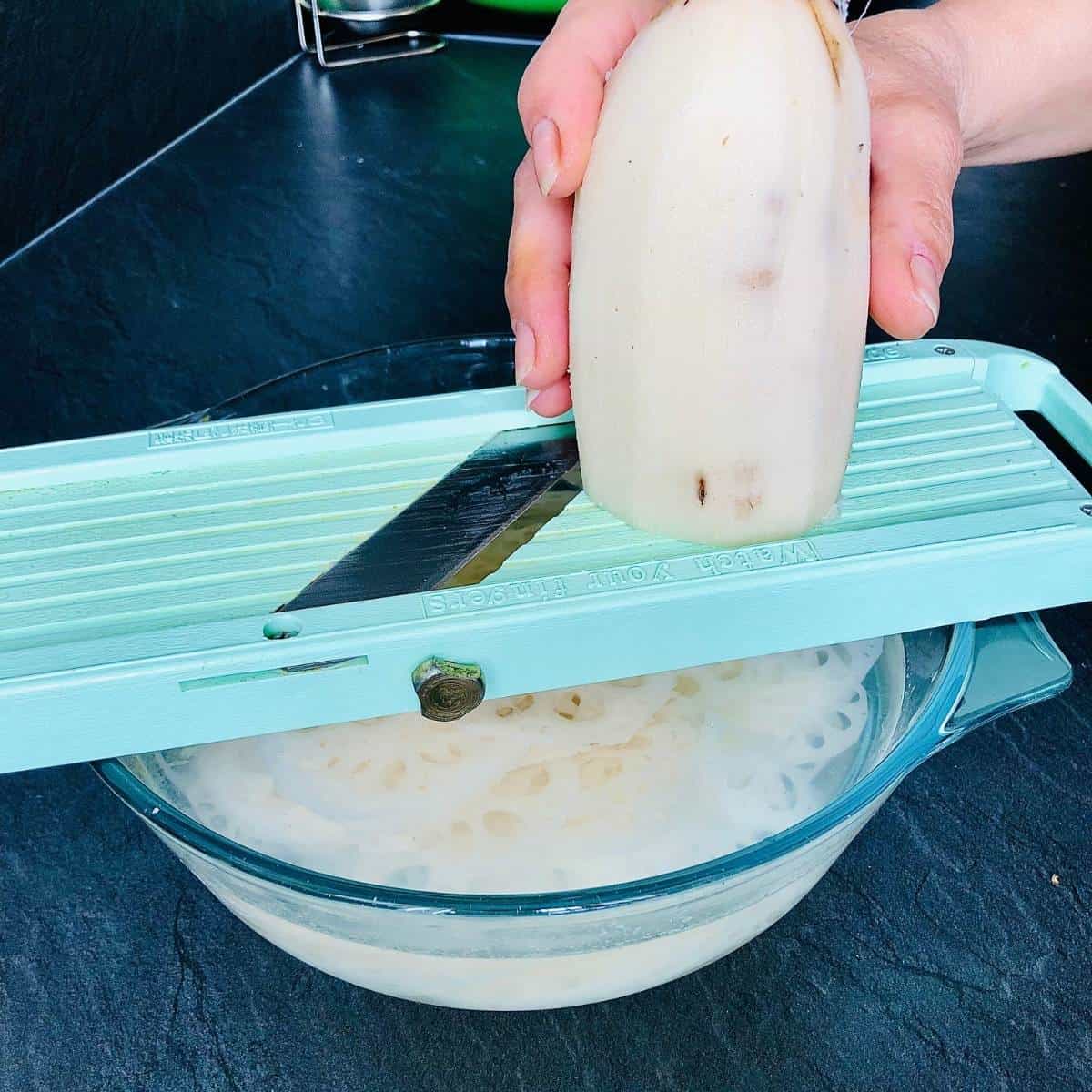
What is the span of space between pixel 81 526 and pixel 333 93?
1316 millimetres

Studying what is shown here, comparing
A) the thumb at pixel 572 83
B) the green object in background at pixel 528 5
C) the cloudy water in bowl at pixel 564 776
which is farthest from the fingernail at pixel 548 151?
the green object in background at pixel 528 5

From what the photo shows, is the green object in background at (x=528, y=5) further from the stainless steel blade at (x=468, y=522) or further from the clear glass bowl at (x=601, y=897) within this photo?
the clear glass bowl at (x=601, y=897)

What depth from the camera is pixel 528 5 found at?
1969mm

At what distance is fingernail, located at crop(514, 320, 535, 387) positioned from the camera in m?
0.72

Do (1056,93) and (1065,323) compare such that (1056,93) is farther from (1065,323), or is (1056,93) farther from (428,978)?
(428,978)

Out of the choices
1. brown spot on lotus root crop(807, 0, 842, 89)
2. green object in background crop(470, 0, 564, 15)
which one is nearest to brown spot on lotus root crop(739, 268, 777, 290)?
brown spot on lotus root crop(807, 0, 842, 89)

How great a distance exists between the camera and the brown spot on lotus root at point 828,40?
1.86 ft

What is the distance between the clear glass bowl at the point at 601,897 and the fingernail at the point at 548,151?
→ 1.13ft

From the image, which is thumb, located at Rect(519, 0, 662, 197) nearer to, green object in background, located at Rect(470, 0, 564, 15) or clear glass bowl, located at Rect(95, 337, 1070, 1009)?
clear glass bowl, located at Rect(95, 337, 1070, 1009)

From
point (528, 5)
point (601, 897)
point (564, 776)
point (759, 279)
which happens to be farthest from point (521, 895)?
point (528, 5)

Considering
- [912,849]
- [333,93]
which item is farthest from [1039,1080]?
[333,93]

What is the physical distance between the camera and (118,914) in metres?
0.78

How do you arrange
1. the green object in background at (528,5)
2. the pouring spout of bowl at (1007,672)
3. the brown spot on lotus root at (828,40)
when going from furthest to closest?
the green object in background at (528,5) < the pouring spout of bowl at (1007,672) < the brown spot on lotus root at (828,40)

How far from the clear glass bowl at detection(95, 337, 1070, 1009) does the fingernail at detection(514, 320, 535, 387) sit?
29 centimetres
